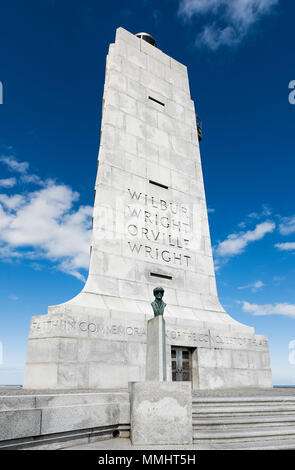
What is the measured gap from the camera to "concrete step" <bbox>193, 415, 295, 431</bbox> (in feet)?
21.6

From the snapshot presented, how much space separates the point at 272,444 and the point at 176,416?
1.78 metres

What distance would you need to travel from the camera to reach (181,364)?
13.0 metres

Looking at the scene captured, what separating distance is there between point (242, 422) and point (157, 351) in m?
2.37

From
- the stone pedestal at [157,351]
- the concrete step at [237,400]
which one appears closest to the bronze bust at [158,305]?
the stone pedestal at [157,351]

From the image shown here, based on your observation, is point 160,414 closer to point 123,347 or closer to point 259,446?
point 259,446

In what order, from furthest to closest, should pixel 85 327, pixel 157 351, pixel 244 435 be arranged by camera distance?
1. pixel 85 327
2. pixel 157 351
3. pixel 244 435

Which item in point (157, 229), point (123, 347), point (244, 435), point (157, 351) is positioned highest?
point (157, 229)

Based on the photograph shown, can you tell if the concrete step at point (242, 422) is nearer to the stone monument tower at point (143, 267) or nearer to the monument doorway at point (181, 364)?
the stone monument tower at point (143, 267)

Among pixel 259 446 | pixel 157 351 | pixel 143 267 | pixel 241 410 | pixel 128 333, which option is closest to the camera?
pixel 259 446

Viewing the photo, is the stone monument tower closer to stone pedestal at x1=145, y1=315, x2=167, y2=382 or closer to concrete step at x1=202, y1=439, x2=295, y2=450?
stone pedestal at x1=145, y1=315, x2=167, y2=382

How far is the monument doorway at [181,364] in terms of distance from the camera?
12.8 meters

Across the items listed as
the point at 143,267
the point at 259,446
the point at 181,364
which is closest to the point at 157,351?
the point at 259,446

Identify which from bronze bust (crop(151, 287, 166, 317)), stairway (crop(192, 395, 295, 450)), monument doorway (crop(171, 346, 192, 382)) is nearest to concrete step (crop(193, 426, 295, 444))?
stairway (crop(192, 395, 295, 450))
